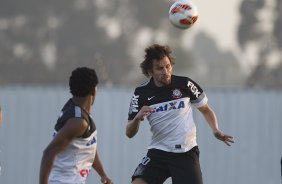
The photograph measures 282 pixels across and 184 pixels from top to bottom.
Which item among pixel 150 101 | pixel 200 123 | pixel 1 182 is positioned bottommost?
pixel 1 182

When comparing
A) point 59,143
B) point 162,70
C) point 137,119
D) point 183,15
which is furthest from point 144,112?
point 183,15

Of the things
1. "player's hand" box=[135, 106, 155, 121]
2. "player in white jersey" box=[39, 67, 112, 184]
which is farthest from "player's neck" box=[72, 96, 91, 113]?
"player's hand" box=[135, 106, 155, 121]

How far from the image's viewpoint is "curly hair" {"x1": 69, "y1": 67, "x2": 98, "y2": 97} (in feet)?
24.5

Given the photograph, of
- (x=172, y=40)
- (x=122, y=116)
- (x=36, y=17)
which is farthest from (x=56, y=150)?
(x=172, y=40)

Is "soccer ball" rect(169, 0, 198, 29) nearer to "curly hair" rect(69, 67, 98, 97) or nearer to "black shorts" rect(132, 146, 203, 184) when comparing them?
"black shorts" rect(132, 146, 203, 184)

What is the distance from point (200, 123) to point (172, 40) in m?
49.0

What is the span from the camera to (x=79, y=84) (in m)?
7.47

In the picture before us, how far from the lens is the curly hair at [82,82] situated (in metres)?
7.47

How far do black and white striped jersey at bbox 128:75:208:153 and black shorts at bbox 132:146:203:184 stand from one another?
83 mm

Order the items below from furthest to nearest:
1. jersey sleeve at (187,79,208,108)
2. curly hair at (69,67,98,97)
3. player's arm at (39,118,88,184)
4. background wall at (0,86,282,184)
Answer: background wall at (0,86,282,184) → jersey sleeve at (187,79,208,108) → curly hair at (69,67,98,97) → player's arm at (39,118,88,184)

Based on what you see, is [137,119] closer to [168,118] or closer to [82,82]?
[168,118]

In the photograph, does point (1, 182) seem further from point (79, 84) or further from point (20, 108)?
point (79, 84)

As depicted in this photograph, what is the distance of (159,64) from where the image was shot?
929 cm

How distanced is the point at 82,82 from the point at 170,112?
2.07 m
